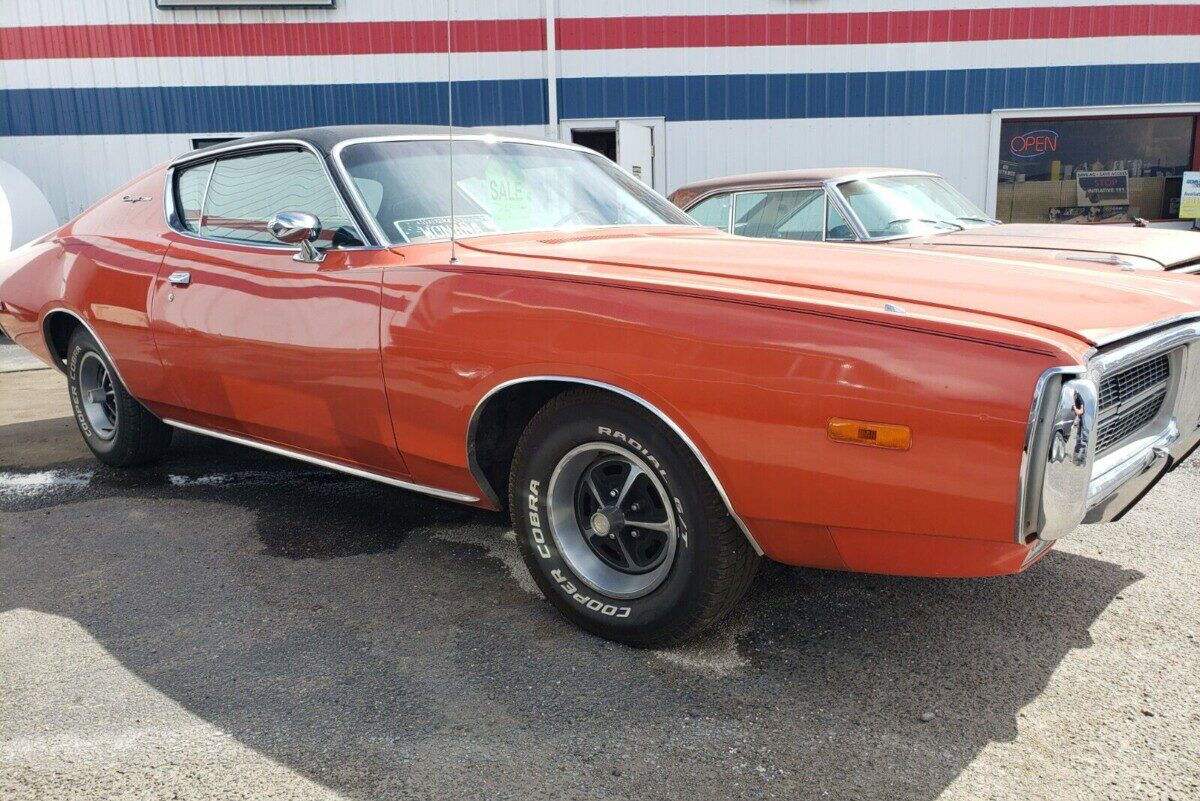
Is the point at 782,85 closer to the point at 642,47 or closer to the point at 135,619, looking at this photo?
the point at 642,47

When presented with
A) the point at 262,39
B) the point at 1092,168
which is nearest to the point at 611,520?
the point at 262,39

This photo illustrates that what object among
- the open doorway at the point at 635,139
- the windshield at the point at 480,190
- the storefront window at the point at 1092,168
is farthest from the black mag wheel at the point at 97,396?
the storefront window at the point at 1092,168

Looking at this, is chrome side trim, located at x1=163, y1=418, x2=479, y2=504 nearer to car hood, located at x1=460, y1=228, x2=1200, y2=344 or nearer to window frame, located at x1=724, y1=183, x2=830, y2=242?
car hood, located at x1=460, y1=228, x2=1200, y2=344

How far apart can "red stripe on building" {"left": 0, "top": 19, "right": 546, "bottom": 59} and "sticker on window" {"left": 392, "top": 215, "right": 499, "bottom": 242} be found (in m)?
9.78

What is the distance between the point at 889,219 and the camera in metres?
5.54

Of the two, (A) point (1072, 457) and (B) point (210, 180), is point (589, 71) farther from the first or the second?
(A) point (1072, 457)

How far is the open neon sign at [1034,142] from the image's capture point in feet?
42.3

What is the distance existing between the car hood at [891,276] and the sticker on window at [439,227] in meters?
0.07

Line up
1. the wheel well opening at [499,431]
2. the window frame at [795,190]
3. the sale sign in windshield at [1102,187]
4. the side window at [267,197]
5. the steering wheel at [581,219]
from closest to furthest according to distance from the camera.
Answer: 1. the wheel well opening at [499,431]
2. the side window at [267,197]
3. the steering wheel at [581,219]
4. the window frame at [795,190]
5. the sale sign in windshield at [1102,187]

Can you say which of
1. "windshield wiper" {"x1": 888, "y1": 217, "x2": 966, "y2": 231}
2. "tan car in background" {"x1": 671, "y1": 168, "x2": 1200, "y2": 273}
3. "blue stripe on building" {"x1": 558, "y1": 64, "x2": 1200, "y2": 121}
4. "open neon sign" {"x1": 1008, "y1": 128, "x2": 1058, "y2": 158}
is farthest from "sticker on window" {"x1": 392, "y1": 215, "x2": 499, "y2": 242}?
"open neon sign" {"x1": 1008, "y1": 128, "x2": 1058, "y2": 158}

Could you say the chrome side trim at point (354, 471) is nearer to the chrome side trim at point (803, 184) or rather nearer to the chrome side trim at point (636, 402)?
the chrome side trim at point (636, 402)

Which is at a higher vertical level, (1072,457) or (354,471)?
(1072,457)

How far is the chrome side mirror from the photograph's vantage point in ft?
9.60

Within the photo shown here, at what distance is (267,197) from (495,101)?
9225 millimetres
